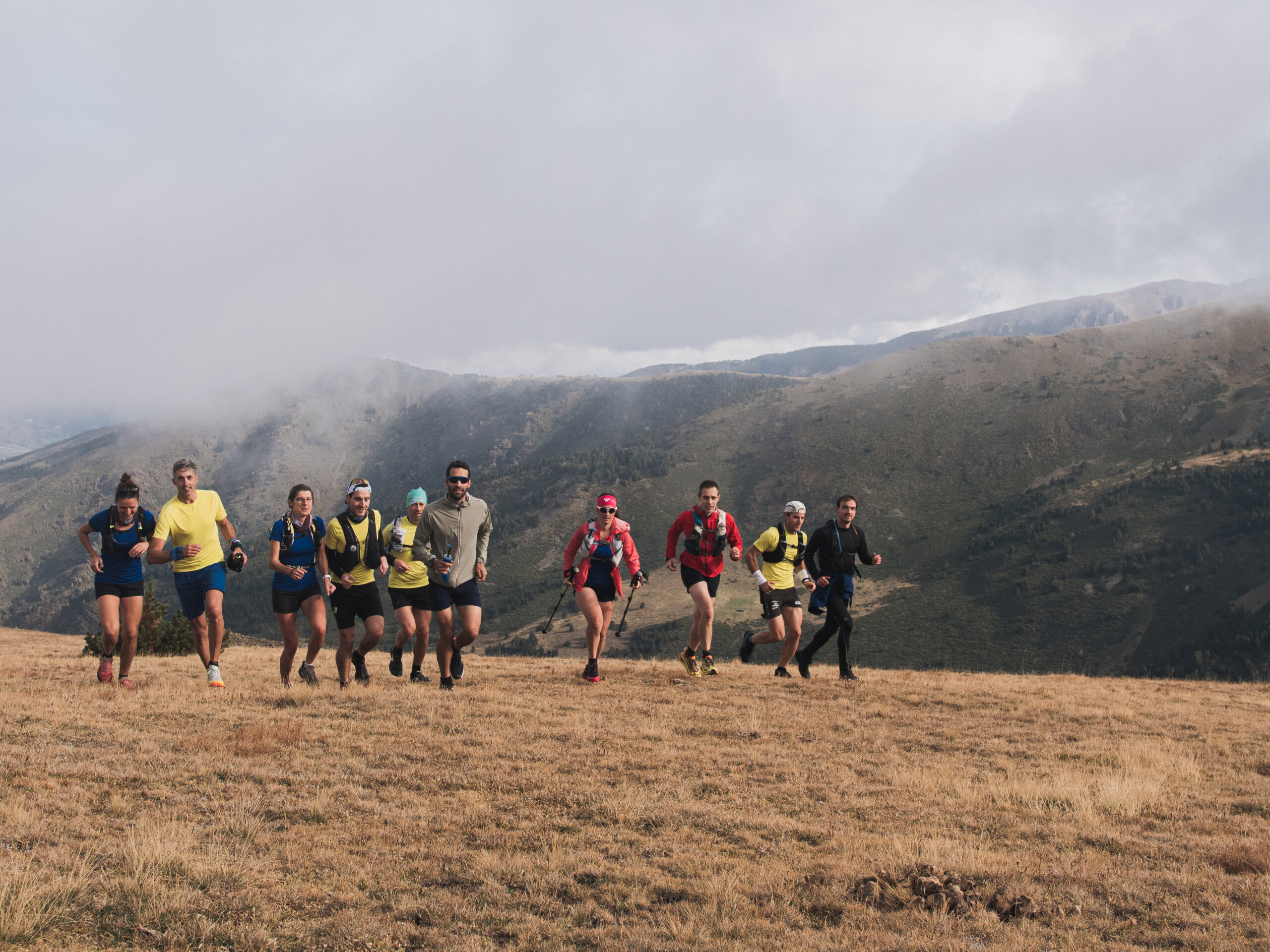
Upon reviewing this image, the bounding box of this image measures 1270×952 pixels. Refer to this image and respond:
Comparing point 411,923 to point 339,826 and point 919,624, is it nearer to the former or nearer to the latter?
point 339,826

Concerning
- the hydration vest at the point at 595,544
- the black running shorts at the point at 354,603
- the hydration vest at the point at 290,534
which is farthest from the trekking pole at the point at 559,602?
the hydration vest at the point at 290,534

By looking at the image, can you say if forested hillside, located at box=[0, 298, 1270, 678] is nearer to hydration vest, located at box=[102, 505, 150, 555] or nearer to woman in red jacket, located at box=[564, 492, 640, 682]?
woman in red jacket, located at box=[564, 492, 640, 682]

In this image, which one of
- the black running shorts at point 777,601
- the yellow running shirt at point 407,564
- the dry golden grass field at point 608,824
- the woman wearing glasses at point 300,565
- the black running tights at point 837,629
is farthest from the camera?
the black running tights at point 837,629

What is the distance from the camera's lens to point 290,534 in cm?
1008

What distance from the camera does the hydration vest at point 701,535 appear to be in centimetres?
1186

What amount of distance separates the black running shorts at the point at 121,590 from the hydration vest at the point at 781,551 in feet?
28.4

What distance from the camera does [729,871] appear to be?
15.4 ft

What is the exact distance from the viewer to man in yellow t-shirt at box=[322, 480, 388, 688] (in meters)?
10.2

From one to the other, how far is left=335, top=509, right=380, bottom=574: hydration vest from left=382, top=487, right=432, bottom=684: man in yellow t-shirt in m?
0.30

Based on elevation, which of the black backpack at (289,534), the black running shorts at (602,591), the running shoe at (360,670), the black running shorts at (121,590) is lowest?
the running shoe at (360,670)

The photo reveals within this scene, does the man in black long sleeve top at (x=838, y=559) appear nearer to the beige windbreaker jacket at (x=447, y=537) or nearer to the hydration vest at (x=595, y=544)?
the hydration vest at (x=595, y=544)

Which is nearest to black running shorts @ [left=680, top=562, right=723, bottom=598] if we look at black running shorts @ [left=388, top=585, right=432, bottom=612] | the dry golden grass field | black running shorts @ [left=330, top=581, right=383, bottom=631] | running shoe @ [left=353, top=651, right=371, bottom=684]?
the dry golden grass field

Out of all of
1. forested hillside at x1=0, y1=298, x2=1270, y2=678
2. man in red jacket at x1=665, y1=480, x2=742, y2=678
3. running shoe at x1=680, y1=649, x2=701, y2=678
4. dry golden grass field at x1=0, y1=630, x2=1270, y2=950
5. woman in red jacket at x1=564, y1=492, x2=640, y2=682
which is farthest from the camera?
forested hillside at x1=0, y1=298, x2=1270, y2=678

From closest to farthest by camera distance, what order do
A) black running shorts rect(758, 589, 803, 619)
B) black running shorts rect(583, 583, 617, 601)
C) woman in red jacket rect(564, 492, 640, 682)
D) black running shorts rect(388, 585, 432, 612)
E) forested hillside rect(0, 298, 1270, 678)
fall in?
black running shorts rect(388, 585, 432, 612)
woman in red jacket rect(564, 492, 640, 682)
black running shorts rect(583, 583, 617, 601)
black running shorts rect(758, 589, 803, 619)
forested hillside rect(0, 298, 1270, 678)
